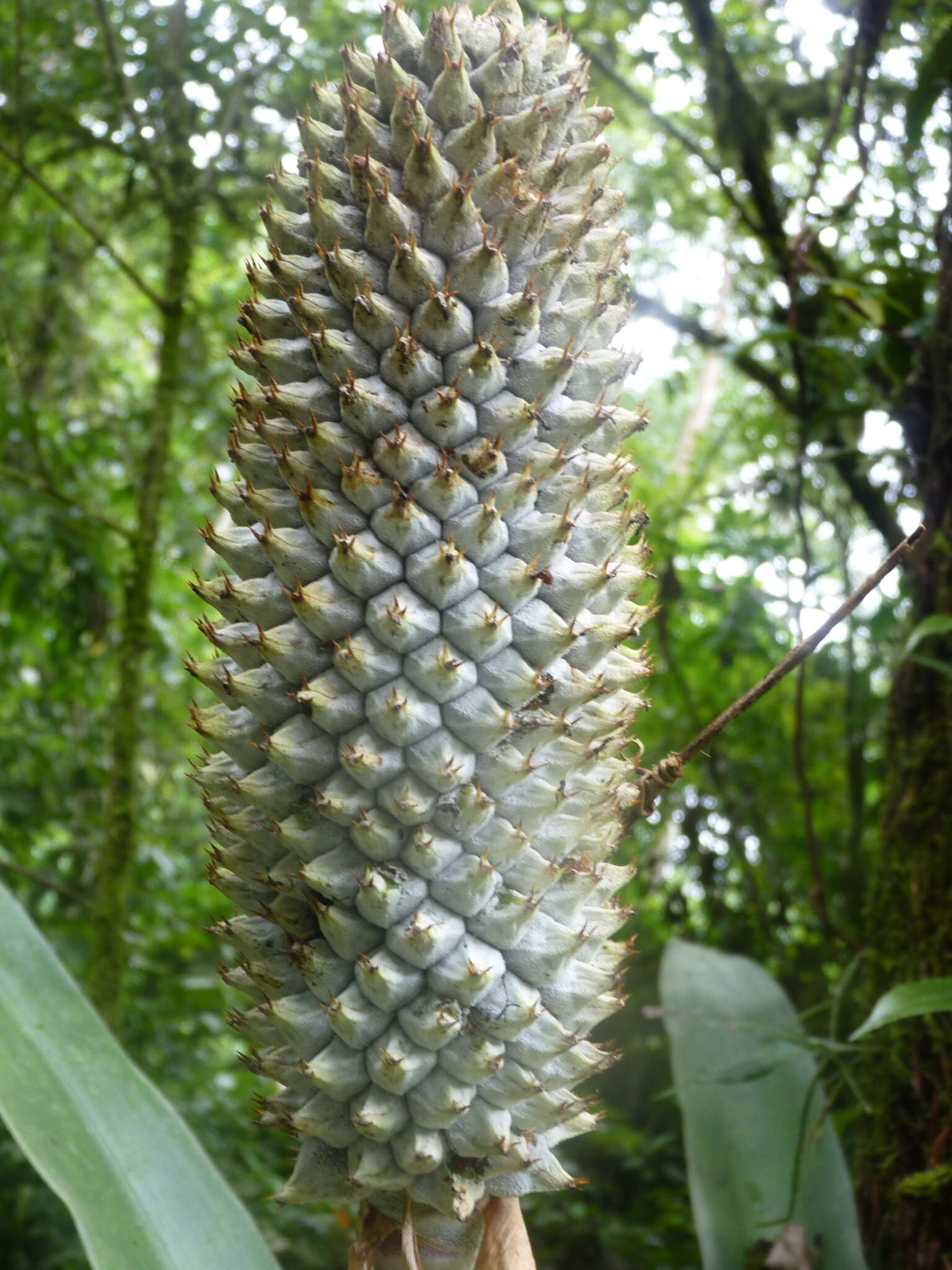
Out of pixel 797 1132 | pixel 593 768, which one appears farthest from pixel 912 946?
pixel 593 768

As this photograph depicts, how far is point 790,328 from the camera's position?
4.91ft

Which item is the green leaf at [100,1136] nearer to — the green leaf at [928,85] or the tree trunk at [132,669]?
the tree trunk at [132,669]

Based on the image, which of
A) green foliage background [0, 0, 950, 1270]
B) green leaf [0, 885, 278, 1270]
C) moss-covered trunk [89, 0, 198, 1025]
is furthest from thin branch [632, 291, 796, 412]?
green leaf [0, 885, 278, 1270]

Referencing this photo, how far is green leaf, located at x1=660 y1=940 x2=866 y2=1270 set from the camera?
39.3 inches

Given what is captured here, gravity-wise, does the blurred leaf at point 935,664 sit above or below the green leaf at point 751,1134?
above

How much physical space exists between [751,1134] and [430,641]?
28.9 inches

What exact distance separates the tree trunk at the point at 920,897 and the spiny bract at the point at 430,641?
0.63 meters

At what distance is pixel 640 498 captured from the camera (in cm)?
230

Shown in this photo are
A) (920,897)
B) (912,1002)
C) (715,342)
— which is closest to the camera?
(912,1002)

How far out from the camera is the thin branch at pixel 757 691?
27.2 inches

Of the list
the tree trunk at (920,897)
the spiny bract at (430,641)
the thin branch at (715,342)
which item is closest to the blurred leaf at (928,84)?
the tree trunk at (920,897)

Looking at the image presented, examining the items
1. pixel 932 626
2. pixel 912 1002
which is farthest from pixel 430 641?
pixel 932 626

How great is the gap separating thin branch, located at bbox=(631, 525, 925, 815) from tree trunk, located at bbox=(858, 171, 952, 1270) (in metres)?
0.59

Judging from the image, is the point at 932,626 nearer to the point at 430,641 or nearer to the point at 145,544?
the point at 430,641
